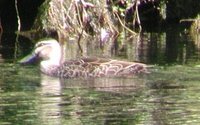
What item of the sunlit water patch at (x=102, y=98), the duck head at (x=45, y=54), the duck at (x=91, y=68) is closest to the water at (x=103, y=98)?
the sunlit water patch at (x=102, y=98)

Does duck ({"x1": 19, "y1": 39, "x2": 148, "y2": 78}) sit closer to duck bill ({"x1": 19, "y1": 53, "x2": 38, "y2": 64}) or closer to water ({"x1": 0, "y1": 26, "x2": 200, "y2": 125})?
water ({"x1": 0, "y1": 26, "x2": 200, "y2": 125})

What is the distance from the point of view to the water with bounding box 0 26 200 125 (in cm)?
977

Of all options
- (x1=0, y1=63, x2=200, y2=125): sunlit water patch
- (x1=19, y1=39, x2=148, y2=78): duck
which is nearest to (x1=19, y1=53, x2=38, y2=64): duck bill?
(x1=19, y1=39, x2=148, y2=78): duck

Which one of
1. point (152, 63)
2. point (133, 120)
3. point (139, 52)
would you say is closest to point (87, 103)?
point (133, 120)

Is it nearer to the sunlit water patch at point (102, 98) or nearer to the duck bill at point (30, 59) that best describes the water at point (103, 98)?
the sunlit water patch at point (102, 98)

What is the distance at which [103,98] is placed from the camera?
11.0 meters

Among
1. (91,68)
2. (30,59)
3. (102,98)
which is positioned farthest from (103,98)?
(30,59)

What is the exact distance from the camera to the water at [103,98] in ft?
32.1

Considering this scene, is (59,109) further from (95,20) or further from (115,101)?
(95,20)

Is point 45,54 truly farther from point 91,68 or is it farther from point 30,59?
point 91,68

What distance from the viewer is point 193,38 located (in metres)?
21.1

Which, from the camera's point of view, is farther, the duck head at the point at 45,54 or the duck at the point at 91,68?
the duck head at the point at 45,54

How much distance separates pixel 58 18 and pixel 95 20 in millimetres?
1264

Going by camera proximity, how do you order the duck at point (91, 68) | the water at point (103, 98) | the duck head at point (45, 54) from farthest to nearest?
the duck head at point (45, 54), the duck at point (91, 68), the water at point (103, 98)
